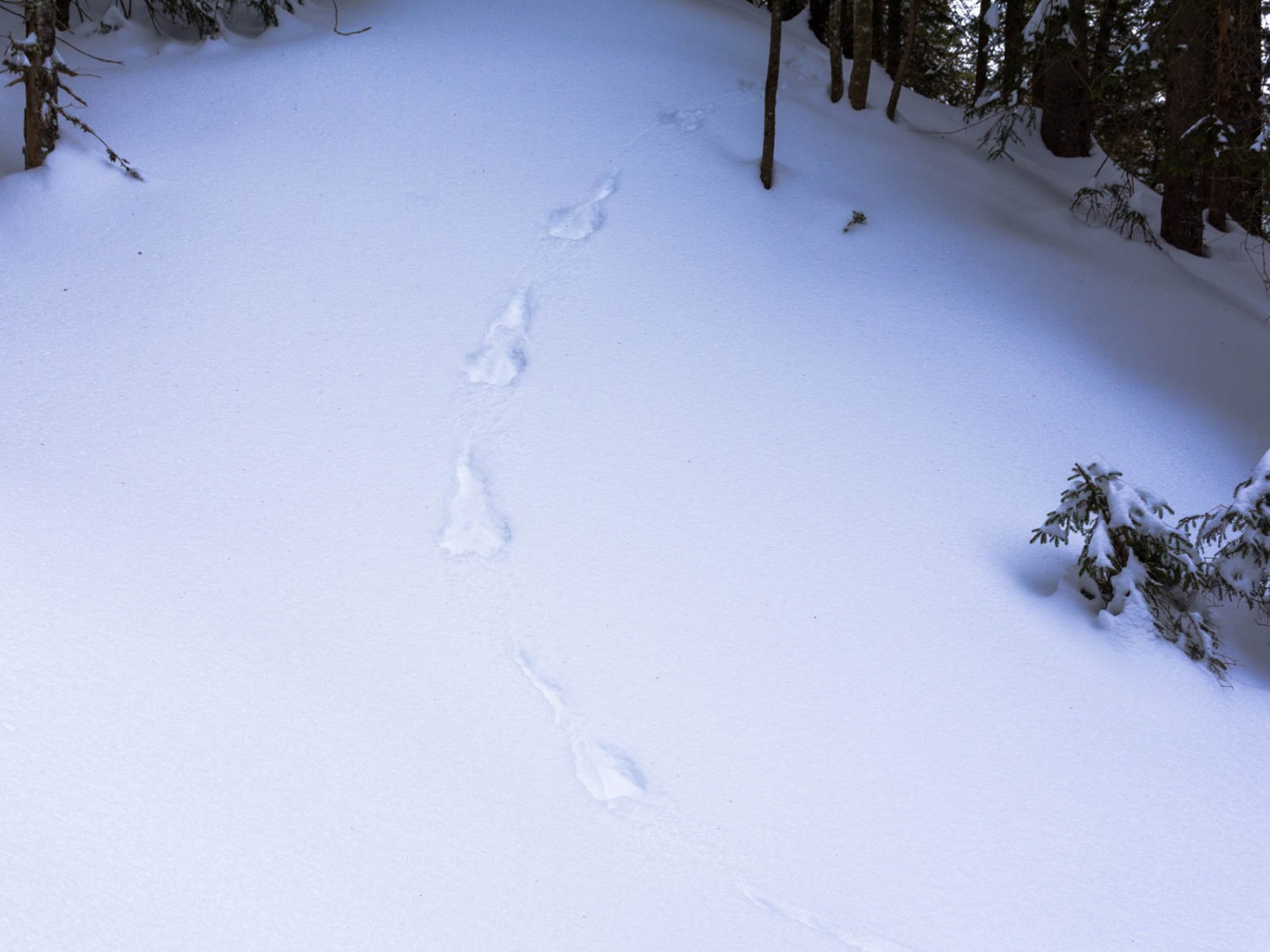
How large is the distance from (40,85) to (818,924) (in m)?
5.26

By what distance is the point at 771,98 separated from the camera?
6160 millimetres

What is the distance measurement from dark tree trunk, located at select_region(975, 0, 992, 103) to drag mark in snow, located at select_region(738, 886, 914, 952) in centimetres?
733

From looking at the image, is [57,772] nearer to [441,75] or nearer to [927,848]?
[927,848]

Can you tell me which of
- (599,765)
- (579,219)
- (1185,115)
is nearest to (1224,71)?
(1185,115)

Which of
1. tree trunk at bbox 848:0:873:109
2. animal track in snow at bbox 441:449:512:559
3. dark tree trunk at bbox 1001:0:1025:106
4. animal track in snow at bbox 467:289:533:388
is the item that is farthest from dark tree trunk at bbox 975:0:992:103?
animal track in snow at bbox 441:449:512:559

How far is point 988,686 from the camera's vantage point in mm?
3178

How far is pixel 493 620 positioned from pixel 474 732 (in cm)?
50

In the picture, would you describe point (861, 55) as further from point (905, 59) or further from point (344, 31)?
point (344, 31)

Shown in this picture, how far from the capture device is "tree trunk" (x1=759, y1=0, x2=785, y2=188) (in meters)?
5.98

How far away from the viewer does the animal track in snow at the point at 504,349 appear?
14.6 ft

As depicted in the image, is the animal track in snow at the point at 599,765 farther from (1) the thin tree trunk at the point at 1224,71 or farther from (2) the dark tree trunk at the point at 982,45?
(2) the dark tree trunk at the point at 982,45

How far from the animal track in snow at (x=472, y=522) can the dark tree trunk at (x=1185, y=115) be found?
16.5ft

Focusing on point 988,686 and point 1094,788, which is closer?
point 1094,788

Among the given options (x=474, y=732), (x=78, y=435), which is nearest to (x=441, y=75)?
(x=78, y=435)
